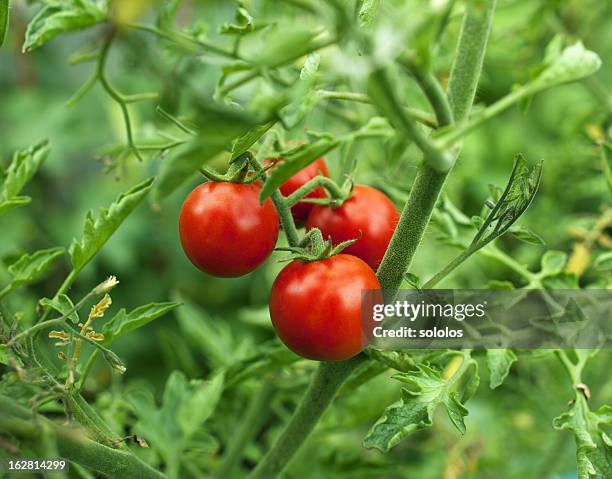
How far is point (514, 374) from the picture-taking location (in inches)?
73.7

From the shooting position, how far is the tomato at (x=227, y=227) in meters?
0.65

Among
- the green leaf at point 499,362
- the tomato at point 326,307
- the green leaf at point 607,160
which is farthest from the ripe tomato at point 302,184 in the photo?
the green leaf at point 607,160

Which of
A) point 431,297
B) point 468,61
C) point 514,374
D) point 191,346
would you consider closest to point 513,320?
point 431,297

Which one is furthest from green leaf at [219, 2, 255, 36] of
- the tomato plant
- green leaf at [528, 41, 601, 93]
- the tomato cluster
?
green leaf at [528, 41, 601, 93]

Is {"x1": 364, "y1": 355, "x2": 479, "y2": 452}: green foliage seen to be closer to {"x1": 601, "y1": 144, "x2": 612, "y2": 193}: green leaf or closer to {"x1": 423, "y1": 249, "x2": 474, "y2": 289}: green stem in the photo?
{"x1": 423, "y1": 249, "x2": 474, "y2": 289}: green stem

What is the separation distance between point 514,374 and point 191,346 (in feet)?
2.63

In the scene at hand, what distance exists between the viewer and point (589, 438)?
71 centimetres

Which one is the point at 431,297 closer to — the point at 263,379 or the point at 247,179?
the point at 247,179

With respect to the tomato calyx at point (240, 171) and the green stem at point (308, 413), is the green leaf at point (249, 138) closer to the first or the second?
the tomato calyx at point (240, 171)

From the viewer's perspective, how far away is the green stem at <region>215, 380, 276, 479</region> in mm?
945

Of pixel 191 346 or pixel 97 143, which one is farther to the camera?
pixel 97 143

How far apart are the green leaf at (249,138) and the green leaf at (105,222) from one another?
0.10m

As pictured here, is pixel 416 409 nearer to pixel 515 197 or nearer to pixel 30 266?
pixel 515 197

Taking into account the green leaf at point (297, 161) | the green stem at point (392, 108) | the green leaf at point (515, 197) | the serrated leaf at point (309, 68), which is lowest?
the green leaf at point (515, 197)
